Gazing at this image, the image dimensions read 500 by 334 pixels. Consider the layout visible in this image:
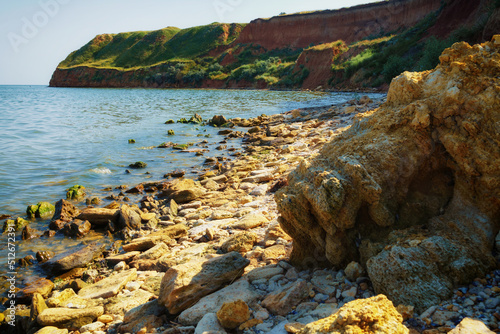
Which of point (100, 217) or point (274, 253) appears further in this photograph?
point (100, 217)

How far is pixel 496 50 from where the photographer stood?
3.56 m

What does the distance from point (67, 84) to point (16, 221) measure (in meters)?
114

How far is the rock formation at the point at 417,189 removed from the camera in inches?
120

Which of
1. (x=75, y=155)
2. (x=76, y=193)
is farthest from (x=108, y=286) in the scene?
(x=75, y=155)

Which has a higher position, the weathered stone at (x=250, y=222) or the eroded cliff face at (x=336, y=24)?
the eroded cliff face at (x=336, y=24)

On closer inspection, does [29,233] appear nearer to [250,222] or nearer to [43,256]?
[43,256]

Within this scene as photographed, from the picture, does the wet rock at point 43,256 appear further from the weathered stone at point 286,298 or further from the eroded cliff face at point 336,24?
the eroded cliff face at point 336,24

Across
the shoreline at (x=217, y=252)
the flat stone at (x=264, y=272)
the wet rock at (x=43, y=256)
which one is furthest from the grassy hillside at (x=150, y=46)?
the flat stone at (x=264, y=272)

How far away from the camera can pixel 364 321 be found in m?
2.14

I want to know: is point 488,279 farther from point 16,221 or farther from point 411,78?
point 16,221

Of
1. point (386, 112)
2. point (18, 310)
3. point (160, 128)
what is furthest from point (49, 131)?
point (386, 112)

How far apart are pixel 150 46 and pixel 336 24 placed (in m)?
62.8

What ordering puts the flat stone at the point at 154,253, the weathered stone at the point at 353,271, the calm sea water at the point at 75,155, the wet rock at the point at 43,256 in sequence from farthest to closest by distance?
the calm sea water at the point at 75,155 < the wet rock at the point at 43,256 < the flat stone at the point at 154,253 < the weathered stone at the point at 353,271

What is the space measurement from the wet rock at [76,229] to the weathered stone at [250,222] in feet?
11.1
